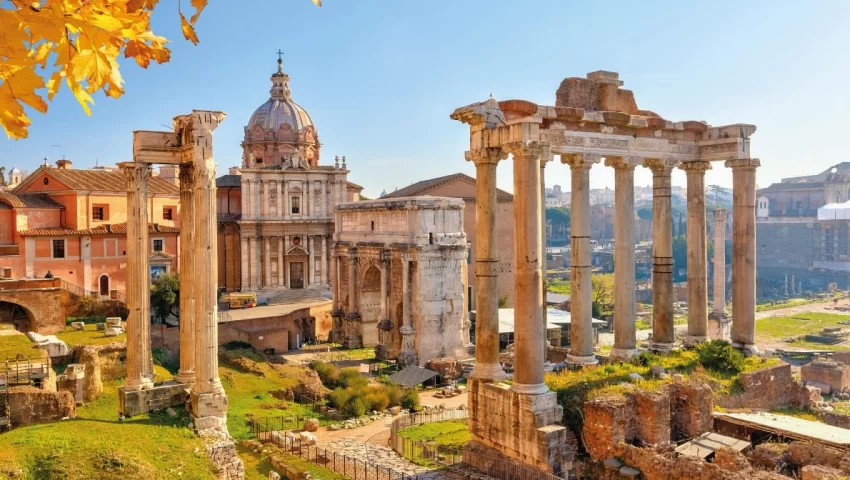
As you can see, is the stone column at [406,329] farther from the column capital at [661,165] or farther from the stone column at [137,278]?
the stone column at [137,278]

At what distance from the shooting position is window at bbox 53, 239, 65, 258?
3359 cm

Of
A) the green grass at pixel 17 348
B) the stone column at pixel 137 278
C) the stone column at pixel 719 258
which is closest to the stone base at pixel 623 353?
the stone column at pixel 137 278

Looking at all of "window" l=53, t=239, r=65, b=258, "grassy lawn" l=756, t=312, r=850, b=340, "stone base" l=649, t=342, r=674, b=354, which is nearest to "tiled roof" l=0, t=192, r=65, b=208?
"window" l=53, t=239, r=65, b=258

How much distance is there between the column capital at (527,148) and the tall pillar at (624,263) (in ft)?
12.1

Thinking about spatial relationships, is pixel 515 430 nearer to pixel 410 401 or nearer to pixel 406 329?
pixel 410 401

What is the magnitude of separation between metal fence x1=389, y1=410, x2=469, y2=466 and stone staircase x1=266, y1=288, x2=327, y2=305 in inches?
893

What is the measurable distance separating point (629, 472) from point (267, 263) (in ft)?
119

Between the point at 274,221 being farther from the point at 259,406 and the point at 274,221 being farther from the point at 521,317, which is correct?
the point at 521,317

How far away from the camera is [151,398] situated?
1605cm

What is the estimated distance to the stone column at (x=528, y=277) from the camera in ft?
A: 45.6

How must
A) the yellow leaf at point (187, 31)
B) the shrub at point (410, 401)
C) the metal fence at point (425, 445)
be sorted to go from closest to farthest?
the yellow leaf at point (187, 31), the metal fence at point (425, 445), the shrub at point (410, 401)

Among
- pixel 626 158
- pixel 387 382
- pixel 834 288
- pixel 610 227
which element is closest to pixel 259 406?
pixel 387 382

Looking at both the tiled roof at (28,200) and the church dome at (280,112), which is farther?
the church dome at (280,112)

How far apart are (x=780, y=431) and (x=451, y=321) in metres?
22.1
